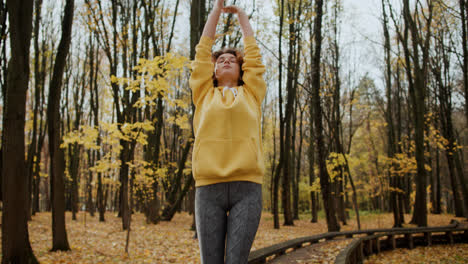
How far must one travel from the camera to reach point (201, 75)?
5.92 ft

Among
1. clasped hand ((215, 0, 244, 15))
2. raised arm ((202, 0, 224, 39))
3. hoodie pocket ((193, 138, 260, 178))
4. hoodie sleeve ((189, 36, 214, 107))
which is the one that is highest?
clasped hand ((215, 0, 244, 15))

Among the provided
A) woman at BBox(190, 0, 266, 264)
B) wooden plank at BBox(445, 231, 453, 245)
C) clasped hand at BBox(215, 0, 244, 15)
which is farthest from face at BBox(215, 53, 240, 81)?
wooden plank at BBox(445, 231, 453, 245)

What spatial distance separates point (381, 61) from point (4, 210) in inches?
724

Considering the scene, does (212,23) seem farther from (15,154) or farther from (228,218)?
(15,154)

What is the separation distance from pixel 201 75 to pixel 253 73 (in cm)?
32

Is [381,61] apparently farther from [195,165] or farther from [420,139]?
[195,165]

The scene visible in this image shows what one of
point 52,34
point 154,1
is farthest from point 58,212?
point 52,34

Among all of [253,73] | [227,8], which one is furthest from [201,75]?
[227,8]

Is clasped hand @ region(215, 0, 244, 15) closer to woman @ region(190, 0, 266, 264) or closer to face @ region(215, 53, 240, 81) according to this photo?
face @ region(215, 53, 240, 81)

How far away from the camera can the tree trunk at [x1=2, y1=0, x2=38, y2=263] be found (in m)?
4.00

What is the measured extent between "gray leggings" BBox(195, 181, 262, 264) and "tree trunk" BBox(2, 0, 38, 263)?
3.77 metres

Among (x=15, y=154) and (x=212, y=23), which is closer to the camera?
(x=212, y=23)

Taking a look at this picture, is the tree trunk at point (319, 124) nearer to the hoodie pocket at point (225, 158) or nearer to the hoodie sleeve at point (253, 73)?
the hoodie sleeve at point (253, 73)

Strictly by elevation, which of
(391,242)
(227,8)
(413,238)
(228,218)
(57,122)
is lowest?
(413,238)
